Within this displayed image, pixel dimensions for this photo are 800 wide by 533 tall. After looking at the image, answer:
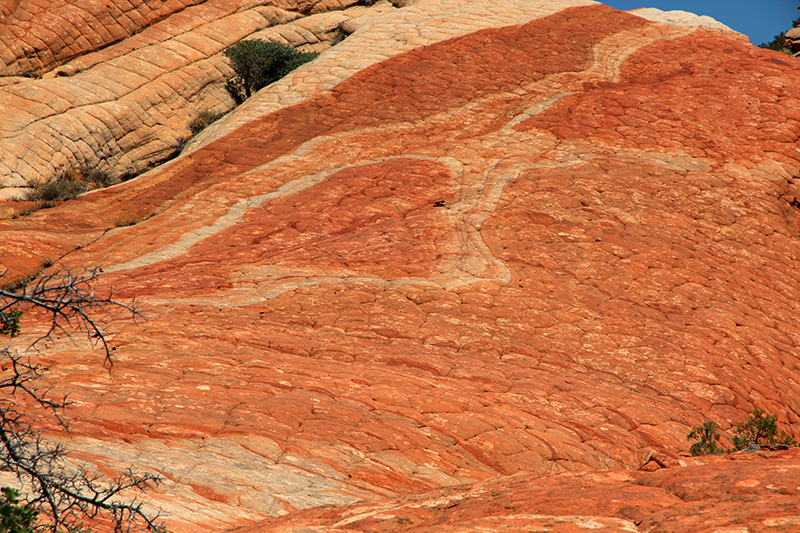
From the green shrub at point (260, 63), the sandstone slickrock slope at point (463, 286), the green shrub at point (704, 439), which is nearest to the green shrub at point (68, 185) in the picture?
the sandstone slickrock slope at point (463, 286)

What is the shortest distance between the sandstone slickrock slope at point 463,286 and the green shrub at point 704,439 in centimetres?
34

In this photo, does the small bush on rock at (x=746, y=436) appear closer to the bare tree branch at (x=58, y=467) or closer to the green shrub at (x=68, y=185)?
the bare tree branch at (x=58, y=467)

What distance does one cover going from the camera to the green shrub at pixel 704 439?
779cm

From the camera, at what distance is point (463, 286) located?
39.8 feet

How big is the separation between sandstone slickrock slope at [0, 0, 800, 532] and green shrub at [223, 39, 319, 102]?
15.1 ft

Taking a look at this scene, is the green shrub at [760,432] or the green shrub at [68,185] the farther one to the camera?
the green shrub at [68,185]

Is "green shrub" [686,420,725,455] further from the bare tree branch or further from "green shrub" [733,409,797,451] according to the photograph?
the bare tree branch

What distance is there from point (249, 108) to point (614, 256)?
13160 mm

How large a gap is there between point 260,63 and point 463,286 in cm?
1895

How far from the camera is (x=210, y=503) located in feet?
19.7

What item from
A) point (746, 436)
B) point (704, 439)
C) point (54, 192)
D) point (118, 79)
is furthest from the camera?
point (118, 79)

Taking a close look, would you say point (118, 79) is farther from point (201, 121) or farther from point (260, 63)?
point (260, 63)

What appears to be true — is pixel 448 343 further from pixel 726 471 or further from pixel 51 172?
pixel 51 172

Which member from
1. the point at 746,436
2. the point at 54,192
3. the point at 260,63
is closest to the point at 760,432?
the point at 746,436
